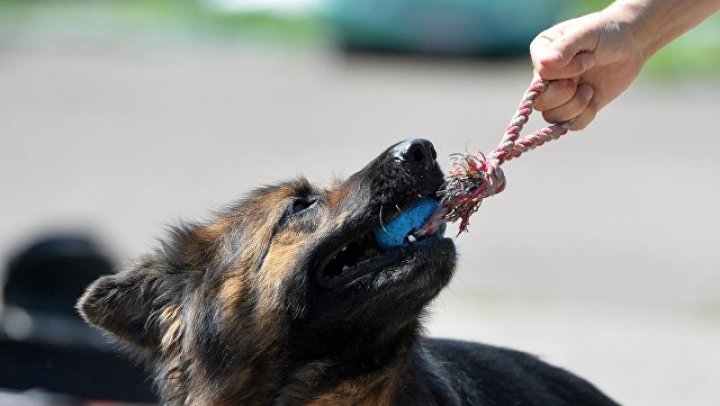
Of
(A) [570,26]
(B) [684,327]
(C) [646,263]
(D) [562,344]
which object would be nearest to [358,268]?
(A) [570,26]

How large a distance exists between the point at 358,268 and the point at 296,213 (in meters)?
0.43

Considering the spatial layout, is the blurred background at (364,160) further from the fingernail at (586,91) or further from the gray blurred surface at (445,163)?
the fingernail at (586,91)

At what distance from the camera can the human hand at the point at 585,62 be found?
4.20 meters

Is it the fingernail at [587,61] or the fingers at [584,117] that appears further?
the fingers at [584,117]

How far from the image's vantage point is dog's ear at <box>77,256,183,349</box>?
4523mm

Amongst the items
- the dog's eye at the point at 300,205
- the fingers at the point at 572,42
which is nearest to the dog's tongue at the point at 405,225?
the dog's eye at the point at 300,205

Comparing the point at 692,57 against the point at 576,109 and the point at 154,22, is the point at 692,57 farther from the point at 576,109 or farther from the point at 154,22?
the point at 576,109

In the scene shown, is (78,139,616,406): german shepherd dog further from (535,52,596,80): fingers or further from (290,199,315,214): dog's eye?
(535,52,596,80): fingers

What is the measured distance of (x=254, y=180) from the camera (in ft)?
37.3

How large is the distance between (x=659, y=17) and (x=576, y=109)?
1.39 ft

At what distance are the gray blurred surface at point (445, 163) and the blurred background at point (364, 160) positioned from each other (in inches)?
1.2

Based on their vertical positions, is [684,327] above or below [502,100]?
below

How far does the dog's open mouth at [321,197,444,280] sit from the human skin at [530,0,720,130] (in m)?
0.53

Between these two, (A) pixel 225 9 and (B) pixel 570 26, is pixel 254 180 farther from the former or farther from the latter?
(A) pixel 225 9
